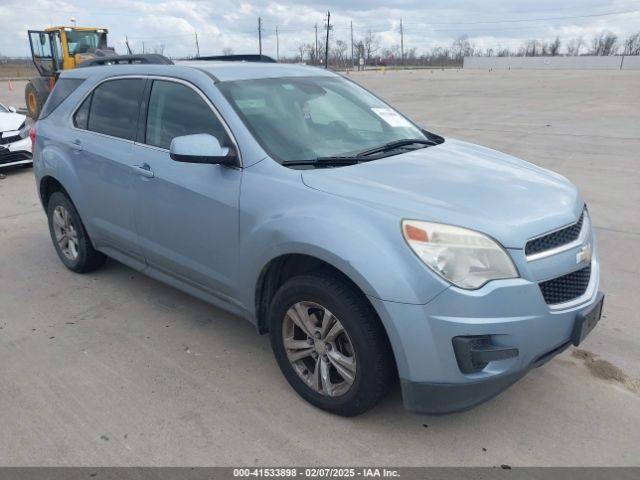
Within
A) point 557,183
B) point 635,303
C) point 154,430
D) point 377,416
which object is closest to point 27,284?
point 154,430

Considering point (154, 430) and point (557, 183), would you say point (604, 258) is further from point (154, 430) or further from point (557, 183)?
point (154, 430)

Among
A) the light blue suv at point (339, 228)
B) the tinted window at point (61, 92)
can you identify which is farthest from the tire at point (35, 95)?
the light blue suv at point (339, 228)

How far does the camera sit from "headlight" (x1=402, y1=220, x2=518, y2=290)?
2.36 metres

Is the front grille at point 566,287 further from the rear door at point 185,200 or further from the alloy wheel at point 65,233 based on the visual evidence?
the alloy wheel at point 65,233

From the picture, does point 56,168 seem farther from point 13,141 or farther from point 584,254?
point 13,141

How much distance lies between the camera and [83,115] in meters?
4.44

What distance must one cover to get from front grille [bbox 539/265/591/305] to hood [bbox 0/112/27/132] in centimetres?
920

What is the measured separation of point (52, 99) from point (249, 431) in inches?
142

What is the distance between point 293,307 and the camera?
113 inches

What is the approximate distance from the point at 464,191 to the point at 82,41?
68.5 feet

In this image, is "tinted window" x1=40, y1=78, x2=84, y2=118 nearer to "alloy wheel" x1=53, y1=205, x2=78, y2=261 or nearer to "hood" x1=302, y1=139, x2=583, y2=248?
"alloy wheel" x1=53, y1=205, x2=78, y2=261

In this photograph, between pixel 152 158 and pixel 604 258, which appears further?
pixel 604 258

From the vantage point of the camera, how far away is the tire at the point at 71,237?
4.63 m

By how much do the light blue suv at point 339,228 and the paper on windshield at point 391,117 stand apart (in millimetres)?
16
